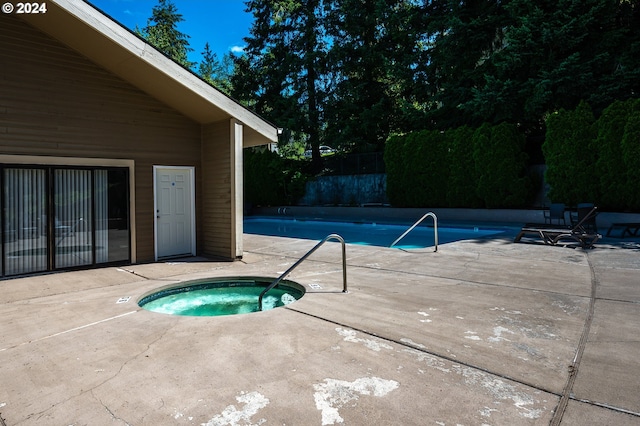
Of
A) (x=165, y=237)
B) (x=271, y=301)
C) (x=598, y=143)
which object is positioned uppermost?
(x=598, y=143)

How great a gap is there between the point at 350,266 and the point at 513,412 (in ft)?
16.2

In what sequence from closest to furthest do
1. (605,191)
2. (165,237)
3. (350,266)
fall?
1. (350,266)
2. (165,237)
3. (605,191)

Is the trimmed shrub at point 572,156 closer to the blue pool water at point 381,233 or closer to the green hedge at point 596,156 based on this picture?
the green hedge at point 596,156

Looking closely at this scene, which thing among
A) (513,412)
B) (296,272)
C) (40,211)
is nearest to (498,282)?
(296,272)

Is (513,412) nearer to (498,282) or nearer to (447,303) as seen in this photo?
(447,303)

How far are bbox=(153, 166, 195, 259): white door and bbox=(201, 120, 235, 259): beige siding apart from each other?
29 cm

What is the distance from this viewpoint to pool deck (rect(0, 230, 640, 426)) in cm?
239

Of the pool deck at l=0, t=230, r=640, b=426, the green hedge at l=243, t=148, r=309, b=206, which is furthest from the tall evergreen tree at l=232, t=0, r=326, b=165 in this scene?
the pool deck at l=0, t=230, r=640, b=426

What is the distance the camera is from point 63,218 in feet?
22.6

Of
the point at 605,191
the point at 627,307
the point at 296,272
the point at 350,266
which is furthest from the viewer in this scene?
the point at 605,191

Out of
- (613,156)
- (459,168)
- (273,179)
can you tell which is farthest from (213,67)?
(613,156)

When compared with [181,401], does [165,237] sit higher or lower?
higher

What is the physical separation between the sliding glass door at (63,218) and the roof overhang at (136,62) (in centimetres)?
178

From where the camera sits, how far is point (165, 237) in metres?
8.23
